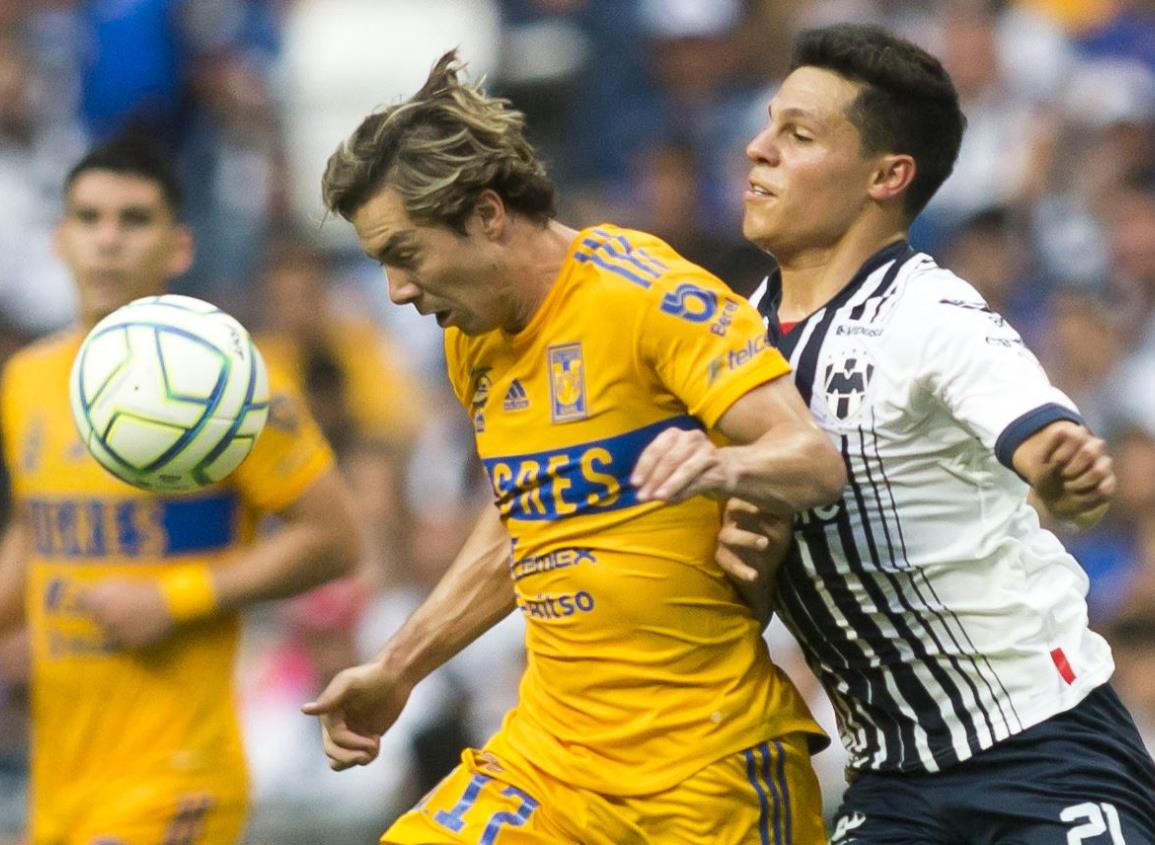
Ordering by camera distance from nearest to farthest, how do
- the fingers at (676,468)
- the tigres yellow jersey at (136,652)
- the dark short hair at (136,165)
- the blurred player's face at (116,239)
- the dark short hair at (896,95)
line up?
the fingers at (676,468), the dark short hair at (896,95), the tigres yellow jersey at (136,652), the blurred player's face at (116,239), the dark short hair at (136,165)

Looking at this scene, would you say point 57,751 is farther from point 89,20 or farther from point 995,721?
point 89,20

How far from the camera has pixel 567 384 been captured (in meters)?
4.51

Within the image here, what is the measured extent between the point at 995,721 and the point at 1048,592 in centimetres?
30

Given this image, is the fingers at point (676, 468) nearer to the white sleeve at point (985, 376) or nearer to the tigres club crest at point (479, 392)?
the white sleeve at point (985, 376)

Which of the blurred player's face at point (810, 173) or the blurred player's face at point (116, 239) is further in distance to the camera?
the blurred player's face at point (116, 239)

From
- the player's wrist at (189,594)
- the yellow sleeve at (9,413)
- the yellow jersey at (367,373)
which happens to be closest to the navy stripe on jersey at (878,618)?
the player's wrist at (189,594)

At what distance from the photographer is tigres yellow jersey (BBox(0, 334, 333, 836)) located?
565 cm

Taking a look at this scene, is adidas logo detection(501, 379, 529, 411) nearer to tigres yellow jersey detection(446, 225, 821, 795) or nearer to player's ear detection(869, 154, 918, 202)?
tigres yellow jersey detection(446, 225, 821, 795)

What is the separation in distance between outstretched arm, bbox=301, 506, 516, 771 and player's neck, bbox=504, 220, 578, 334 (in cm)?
56

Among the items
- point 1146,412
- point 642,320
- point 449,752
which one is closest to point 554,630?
point 642,320

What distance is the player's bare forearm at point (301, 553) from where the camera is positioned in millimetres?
5656

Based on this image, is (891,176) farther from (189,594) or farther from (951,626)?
(189,594)

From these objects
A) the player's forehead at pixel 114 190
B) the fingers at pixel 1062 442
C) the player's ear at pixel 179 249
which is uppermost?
the player's forehead at pixel 114 190

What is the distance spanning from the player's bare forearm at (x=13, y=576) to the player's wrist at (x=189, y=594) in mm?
765
